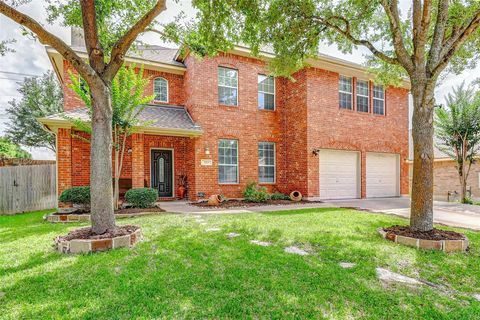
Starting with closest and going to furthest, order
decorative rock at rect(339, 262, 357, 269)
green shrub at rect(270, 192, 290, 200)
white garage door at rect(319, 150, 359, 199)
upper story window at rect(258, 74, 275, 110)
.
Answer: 1. decorative rock at rect(339, 262, 357, 269)
2. green shrub at rect(270, 192, 290, 200)
3. white garage door at rect(319, 150, 359, 199)
4. upper story window at rect(258, 74, 275, 110)

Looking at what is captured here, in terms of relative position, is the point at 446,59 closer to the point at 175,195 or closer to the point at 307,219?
the point at 307,219

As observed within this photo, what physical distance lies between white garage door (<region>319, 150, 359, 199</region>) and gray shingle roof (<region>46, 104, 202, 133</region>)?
228 inches

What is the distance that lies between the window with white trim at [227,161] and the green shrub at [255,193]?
713 millimetres

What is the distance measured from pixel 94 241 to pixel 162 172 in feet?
24.3

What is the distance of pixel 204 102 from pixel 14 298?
9224mm

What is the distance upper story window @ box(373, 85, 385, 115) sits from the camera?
12961 mm

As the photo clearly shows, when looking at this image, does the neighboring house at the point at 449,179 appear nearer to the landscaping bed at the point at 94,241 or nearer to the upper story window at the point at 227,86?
the upper story window at the point at 227,86

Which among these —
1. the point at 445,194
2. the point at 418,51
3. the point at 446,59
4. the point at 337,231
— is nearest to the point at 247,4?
the point at 418,51

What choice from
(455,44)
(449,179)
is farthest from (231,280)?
(449,179)

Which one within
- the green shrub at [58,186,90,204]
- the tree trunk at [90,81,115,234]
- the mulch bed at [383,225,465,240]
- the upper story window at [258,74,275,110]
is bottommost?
the mulch bed at [383,225,465,240]

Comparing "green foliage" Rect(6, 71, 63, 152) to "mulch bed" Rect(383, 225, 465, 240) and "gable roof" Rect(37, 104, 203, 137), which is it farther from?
"mulch bed" Rect(383, 225, 465, 240)

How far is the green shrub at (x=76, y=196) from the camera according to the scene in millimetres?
8016

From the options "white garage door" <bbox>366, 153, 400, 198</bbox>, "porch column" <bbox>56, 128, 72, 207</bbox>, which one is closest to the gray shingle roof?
"porch column" <bbox>56, 128, 72, 207</bbox>

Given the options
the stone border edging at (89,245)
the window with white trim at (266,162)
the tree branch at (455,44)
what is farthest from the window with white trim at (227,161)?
the tree branch at (455,44)
